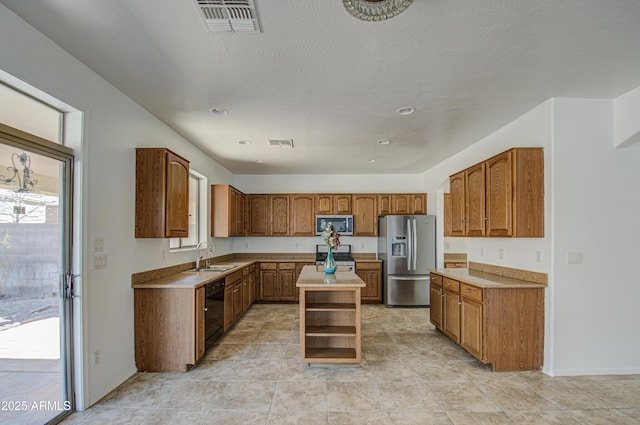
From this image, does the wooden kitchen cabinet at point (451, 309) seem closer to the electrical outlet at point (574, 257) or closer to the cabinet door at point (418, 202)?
the electrical outlet at point (574, 257)

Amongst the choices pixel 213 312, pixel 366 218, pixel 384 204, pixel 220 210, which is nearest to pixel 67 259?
pixel 213 312

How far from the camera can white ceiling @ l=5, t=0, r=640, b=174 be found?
177 cm

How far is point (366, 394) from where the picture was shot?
268cm

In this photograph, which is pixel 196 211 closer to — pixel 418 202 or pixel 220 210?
pixel 220 210

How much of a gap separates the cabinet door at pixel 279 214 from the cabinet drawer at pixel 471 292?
3709 millimetres

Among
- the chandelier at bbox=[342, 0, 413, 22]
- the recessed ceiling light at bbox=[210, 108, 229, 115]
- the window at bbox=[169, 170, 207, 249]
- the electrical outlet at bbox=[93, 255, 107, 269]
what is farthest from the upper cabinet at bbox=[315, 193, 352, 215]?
the chandelier at bbox=[342, 0, 413, 22]

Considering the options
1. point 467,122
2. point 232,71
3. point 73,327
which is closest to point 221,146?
point 232,71

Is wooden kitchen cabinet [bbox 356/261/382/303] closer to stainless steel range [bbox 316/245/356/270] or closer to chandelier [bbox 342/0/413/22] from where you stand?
stainless steel range [bbox 316/245/356/270]

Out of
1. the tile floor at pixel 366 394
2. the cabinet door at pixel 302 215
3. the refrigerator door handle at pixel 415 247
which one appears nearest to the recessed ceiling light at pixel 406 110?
the tile floor at pixel 366 394

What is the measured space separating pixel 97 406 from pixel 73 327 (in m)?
0.67

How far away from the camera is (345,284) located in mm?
3168

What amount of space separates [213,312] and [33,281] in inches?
70.6

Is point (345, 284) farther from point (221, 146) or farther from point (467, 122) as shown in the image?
point (221, 146)

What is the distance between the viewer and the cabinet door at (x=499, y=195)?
310cm
